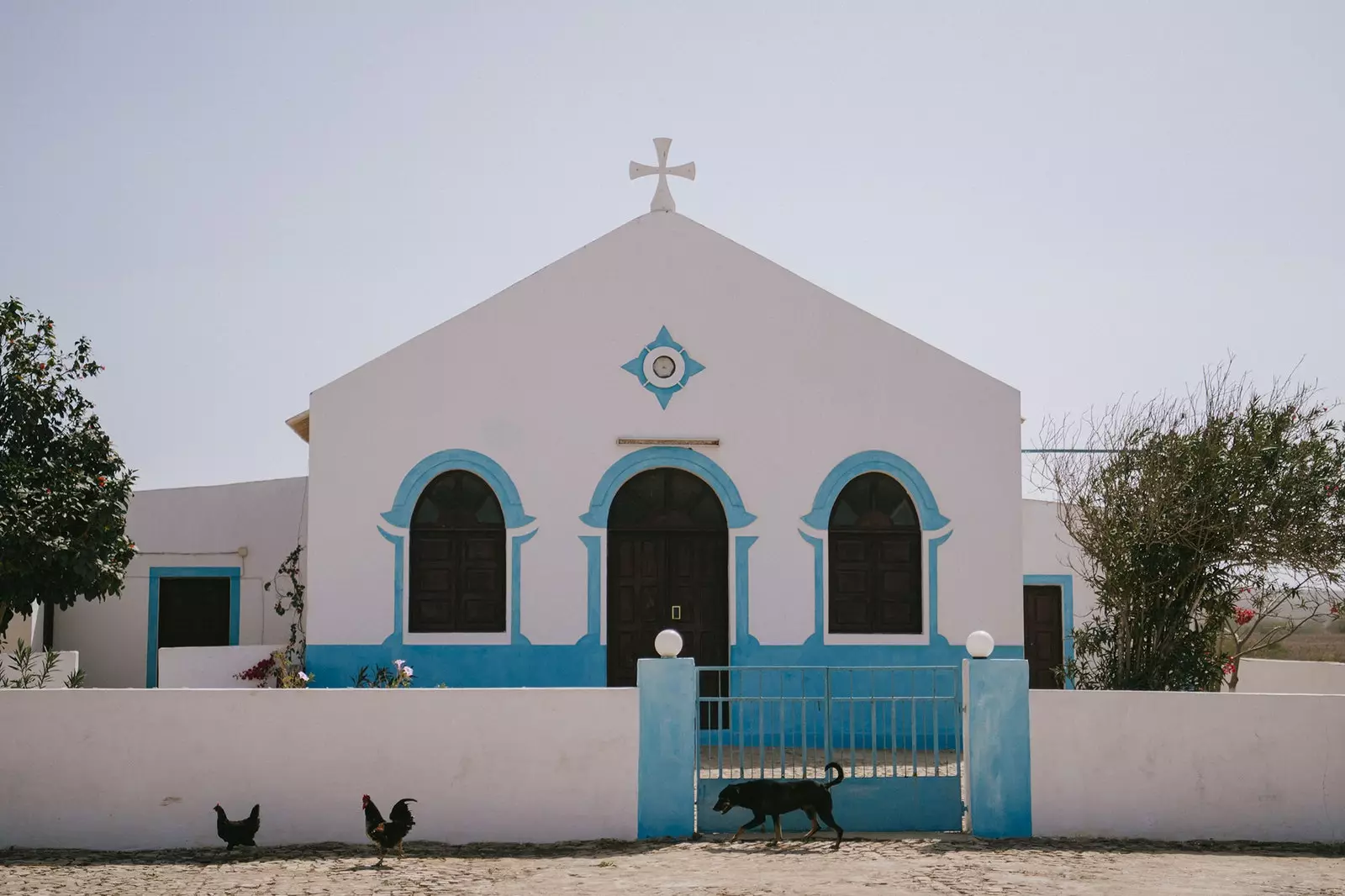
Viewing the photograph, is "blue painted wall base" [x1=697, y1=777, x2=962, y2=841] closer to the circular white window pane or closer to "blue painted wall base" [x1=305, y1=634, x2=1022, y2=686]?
"blue painted wall base" [x1=305, y1=634, x2=1022, y2=686]

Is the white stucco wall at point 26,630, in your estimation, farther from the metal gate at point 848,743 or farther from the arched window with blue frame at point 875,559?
the arched window with blue frame at point 875,559

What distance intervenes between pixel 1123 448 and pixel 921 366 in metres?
2.20

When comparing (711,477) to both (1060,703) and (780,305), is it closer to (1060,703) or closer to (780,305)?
(780,305)

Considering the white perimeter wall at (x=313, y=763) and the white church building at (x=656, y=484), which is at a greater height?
the white church building at (x=656, y=484)

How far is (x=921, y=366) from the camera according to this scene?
1395 centimetres

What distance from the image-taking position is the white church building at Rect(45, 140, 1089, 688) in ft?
44.2

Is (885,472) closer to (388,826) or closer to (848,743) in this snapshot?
(848,743)

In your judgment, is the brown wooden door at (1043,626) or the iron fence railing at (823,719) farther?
the brown wooden door at (1043,626)

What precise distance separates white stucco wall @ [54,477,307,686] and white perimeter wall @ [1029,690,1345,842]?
→ 1090cm

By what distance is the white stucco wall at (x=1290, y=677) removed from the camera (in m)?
14.6

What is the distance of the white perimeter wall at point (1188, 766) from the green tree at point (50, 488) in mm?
8868


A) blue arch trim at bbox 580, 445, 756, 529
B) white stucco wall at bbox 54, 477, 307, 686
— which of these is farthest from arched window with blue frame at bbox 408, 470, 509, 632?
white stucco wall at bbox 54, 477, 307, 686

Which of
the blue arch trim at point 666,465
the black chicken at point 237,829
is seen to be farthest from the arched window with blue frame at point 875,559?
the black chicken at point 237,829

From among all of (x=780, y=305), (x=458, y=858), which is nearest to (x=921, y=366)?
(x=780, y=305)
